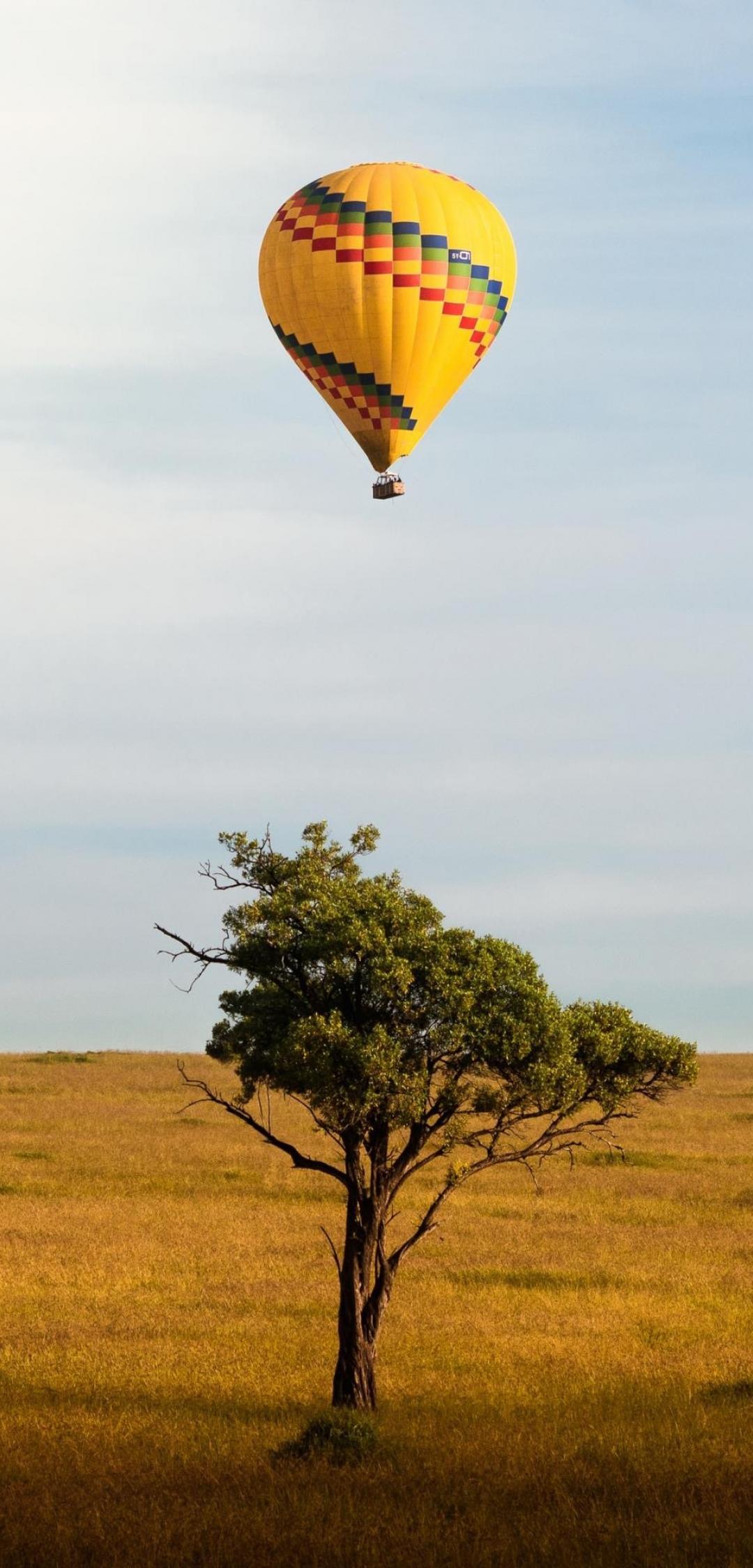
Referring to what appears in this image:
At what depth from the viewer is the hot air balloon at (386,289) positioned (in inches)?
1700

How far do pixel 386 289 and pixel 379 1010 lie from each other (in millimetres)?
25312

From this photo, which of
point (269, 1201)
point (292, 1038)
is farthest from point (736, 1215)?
point (292, 1038)

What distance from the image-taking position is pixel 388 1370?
92.7ft

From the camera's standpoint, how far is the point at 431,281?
43.5 meters

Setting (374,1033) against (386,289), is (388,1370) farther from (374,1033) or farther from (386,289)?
(386,289)

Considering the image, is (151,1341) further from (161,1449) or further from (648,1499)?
(648,1499)

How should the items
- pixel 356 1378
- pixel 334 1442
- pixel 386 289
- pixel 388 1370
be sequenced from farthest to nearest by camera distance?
pixel 386 289, pixel 388 1370, pixel 356 1378, pixel 334 1442

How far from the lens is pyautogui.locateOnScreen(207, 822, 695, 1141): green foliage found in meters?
23.3

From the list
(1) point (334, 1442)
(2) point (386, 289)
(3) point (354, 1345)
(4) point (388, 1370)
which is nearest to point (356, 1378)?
(3) point (354, 1345)

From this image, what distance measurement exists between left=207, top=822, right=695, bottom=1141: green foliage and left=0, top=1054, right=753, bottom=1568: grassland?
484 centimetres

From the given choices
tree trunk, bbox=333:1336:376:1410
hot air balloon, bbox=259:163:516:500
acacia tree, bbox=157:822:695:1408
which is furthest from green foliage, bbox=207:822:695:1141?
hot air balloon, bbox=259:163:516:500

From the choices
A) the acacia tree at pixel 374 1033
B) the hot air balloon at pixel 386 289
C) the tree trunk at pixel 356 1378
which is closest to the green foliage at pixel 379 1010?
the acacia tree at pixel 374 1033

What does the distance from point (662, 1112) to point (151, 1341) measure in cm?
4748

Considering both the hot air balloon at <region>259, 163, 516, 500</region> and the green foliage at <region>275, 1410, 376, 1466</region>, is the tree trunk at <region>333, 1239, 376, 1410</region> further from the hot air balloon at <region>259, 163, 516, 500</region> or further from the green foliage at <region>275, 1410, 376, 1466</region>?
the hot air balloon at <region>259, 163, 516, 500</region>
